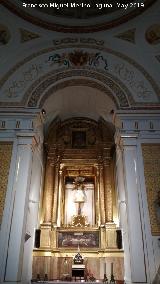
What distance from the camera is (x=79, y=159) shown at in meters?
10.8

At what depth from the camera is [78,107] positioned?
10898 mm

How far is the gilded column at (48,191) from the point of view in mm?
9602

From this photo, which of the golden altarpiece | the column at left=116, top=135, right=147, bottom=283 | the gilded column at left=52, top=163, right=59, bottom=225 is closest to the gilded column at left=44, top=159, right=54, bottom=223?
the golden altarpiece

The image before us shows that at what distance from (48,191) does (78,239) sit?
2.05 meters

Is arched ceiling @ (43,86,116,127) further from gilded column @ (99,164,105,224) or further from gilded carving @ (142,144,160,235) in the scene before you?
gilded carving @ (142,144,160,235)

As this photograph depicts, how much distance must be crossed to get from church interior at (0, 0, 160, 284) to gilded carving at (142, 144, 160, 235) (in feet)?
0.09

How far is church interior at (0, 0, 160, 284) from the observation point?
25.0 ft

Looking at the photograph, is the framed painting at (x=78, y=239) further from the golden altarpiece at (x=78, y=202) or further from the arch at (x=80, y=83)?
the arch at (x=80, y=83)

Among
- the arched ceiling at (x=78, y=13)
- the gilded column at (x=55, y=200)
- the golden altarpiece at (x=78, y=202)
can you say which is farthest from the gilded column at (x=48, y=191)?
the arched ceiling at (x=78, y=13)

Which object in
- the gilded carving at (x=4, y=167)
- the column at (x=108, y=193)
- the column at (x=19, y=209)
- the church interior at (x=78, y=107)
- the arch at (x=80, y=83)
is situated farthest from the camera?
the column at (x=108, y=193)

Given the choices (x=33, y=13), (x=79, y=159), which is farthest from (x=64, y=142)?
(x=33, y=13)

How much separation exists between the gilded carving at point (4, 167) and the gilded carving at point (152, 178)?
382 centimetres

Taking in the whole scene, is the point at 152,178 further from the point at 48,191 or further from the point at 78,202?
the point at 48,191

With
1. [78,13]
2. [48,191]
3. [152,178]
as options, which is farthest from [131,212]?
[78,13]
